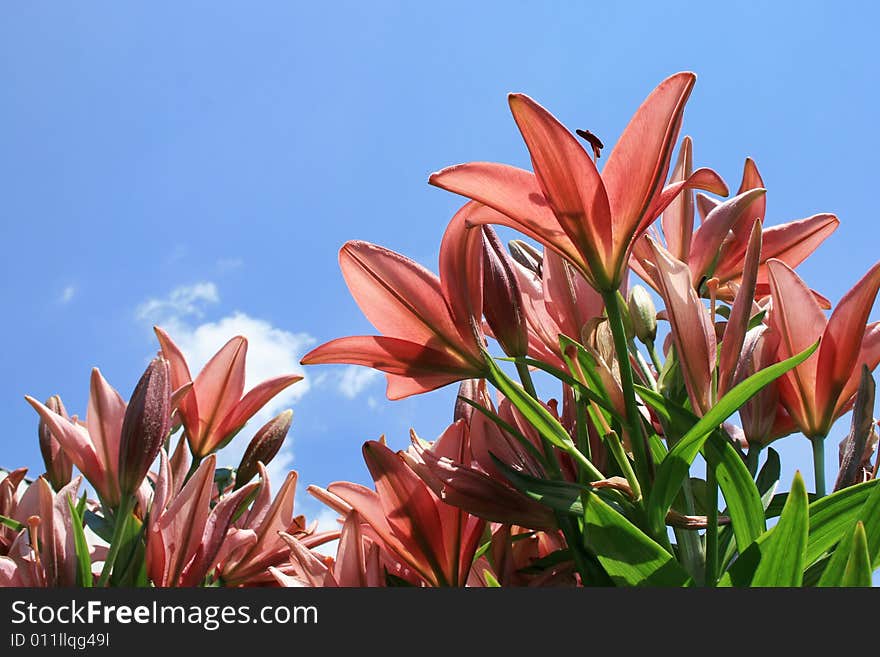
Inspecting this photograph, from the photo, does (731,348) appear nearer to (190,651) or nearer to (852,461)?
(852,461)

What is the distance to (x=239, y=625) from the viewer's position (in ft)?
1.61

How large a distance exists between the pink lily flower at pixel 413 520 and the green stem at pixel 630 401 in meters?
0.17

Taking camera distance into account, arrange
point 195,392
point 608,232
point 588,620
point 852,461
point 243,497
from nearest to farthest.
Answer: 1. point 588,620
2. point 608,232
3. point 852,461
4. point 243,497
5. point 195,392

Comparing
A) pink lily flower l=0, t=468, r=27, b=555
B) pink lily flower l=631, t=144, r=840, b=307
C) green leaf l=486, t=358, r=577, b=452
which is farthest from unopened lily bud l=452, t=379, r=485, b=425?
pink lily flower l=0, t=468, r=27, b=555

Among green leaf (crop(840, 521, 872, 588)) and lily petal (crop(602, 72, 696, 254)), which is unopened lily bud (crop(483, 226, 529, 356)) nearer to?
lily petal (crop(602, 72, 696, 254))

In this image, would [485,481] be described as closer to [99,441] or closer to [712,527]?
[712,527]

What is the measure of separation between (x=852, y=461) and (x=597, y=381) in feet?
0.90

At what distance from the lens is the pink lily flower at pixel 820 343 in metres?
0.65

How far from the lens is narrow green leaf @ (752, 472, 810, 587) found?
1.61 ft

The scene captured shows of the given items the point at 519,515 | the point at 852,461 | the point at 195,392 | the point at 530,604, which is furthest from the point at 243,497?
Answer: the point at 852,461

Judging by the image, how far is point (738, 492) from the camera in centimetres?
58

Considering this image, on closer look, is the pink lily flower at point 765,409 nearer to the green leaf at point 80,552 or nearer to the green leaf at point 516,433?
the green leaf at point 516,433

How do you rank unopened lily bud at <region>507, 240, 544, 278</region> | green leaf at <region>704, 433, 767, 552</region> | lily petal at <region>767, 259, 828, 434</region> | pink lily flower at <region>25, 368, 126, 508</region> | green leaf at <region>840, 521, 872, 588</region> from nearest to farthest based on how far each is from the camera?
green leaf at <region>840, 521, 872, 588</region> → green leaf at <region>704, 433, 767, 552</region> → lily petal at <region>767, 259, 828, 434</region> → pink lily flower at <region>25, 368, 126, 508</region> → unopened lily bud at <region>507, 240, 544, 278</region>

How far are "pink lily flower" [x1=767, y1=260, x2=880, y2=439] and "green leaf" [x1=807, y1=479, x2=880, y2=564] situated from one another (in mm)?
130
